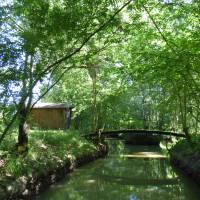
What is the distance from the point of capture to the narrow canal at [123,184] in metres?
12.6

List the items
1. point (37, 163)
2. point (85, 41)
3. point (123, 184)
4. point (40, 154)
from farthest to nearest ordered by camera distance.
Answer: point (123, 184)
point (40, 154)
point (37, 163)
point (85, 41)

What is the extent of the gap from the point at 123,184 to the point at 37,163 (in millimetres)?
4671

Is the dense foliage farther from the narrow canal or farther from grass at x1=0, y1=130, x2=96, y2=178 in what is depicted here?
the narrow canal

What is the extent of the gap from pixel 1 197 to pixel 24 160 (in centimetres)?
287

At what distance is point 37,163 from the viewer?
1238cm

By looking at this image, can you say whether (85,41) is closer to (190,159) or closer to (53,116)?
(190,159)

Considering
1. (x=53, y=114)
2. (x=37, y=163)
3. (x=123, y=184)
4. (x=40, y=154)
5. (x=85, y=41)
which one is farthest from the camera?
(x=53, y=114)

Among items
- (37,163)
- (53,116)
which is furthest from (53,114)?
(37,163)

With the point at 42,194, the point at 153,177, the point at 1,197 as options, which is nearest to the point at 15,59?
the point at 1,197

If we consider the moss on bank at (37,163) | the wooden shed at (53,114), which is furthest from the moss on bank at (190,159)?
the wooden shed at (53,114)

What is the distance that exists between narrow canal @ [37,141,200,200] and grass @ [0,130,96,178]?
860 millimetres

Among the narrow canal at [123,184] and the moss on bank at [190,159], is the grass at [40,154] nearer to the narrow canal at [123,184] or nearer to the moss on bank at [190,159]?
the narrow canal at [123,184]

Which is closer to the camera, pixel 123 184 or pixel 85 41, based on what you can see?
pixel 85 41

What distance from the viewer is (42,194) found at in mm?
11789
